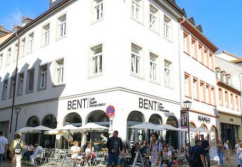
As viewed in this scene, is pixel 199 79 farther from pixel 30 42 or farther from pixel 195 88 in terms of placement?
pixel 30 42

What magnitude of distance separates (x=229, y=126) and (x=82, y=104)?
2355cm

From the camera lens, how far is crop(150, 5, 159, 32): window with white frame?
800 inches

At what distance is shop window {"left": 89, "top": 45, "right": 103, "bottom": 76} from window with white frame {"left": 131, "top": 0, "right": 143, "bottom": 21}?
10.4 feet

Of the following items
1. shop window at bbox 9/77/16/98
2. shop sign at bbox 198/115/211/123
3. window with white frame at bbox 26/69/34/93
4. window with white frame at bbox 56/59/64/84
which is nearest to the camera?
A: window with white frame at bbox 56/59/64/84

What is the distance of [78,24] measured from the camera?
1977 cm

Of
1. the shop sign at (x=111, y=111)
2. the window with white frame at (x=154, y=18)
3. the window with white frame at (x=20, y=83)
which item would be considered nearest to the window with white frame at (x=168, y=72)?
the window with white frame at (x=154, y=18)

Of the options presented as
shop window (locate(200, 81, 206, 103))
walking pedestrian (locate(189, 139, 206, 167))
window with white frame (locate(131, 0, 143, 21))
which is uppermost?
window with white frame (locate(131, 0, 143, 21))

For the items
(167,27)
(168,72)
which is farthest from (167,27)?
(168,72)

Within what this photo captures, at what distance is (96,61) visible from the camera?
59.3 feet

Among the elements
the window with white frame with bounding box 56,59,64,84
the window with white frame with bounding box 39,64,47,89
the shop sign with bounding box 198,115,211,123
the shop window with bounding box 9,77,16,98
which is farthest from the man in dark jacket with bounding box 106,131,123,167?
the shop window with bounding box 9,77,16,98

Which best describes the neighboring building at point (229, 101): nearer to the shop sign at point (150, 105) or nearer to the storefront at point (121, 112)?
the storefront at point (121, 112)

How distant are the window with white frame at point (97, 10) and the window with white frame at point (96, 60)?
2.05 meters

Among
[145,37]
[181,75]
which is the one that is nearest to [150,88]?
[145,37]

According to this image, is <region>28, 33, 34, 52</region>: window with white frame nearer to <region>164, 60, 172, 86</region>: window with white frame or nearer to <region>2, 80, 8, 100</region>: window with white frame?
<region>2, 80, 8, 100</region>: window with white frame
